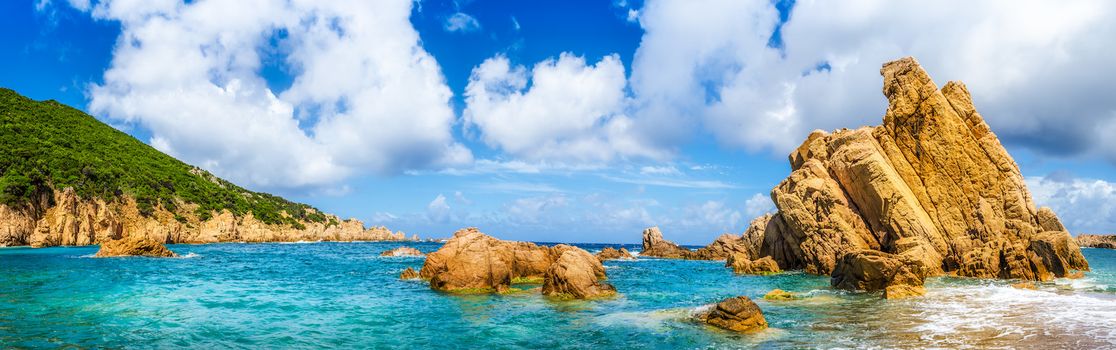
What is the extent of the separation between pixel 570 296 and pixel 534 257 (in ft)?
39.6

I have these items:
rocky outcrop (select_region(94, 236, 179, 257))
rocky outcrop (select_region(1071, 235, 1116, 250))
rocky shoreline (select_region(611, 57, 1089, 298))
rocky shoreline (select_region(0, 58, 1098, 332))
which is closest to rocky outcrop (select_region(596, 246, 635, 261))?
rocky shoreline (select_region(0, 58, 1098, 332))

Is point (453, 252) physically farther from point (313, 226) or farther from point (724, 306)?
point (313, 226)

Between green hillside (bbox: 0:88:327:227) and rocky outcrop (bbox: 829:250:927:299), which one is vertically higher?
green hillside (bbox: 0:88:327:227)

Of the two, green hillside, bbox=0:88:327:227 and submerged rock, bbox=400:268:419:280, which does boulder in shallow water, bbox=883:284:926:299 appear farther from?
green hillside, bbox=0:88:327:227

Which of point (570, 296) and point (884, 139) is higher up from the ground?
point (884, 139)

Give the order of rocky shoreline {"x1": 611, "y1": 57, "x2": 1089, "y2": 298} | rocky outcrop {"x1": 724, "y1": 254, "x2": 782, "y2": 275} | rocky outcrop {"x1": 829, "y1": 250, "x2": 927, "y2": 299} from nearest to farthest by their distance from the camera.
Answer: rocky outcrop {"x1": 829, "y1": 250, "x2": 927, "y2": 299}, rocky shoreline {"x1": 611, "y1": 57, "x2": 1089, "y2": 298}, rocky outcrop {"x1": 724, "y1": 254, "x2": 782, "y2": 275}

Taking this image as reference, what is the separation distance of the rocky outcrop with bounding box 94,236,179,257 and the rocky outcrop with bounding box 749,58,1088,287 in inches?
2292

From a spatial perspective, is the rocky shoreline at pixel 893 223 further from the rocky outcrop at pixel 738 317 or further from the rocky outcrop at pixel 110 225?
the rocky outcrop at pixel 110 225

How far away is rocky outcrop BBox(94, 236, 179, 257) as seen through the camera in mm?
56500

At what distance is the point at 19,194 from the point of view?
76688 mm

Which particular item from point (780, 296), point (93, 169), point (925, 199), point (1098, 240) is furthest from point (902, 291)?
point (1098, 240)

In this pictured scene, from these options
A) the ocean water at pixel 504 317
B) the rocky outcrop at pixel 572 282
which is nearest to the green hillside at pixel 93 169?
the ocean water at pixel 504 317

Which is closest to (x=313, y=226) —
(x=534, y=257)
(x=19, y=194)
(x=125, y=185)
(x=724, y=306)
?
(x=125, y=185)

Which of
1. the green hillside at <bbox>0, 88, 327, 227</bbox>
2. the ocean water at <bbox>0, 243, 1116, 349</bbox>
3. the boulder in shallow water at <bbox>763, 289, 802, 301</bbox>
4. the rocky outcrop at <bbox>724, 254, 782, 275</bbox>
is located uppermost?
the green hillside at <bbox>0, 88, 327, 227</bbox>
